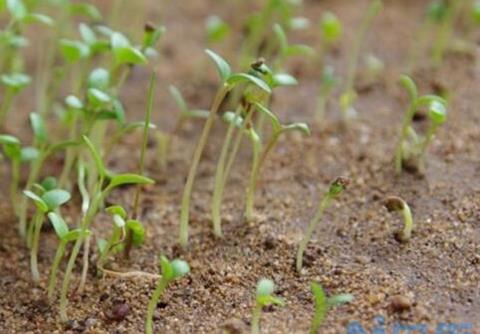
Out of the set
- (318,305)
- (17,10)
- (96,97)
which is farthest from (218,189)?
(17,10)

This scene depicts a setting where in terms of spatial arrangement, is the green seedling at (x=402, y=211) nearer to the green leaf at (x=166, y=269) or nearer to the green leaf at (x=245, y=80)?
the green leaf at (x=245, y=80)

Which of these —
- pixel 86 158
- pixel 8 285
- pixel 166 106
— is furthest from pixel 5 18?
pixel 8 285

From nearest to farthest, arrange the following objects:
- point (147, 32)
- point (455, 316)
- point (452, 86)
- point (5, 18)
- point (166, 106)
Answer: point (455, 316) < point (147, 32) < point (452, 86) < point (166, 106) < point (5, 18)

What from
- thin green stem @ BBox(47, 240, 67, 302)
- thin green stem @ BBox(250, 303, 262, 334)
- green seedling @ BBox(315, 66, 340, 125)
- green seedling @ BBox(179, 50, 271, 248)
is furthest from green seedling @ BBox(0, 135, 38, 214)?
green seedling @ BBox(315, 66, 340, 125)

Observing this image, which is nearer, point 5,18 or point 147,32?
point 147,32

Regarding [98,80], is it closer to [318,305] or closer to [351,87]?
[318,305]

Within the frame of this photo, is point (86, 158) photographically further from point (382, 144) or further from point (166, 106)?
point (382, 144)

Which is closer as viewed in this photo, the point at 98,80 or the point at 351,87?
the point at 98,80
